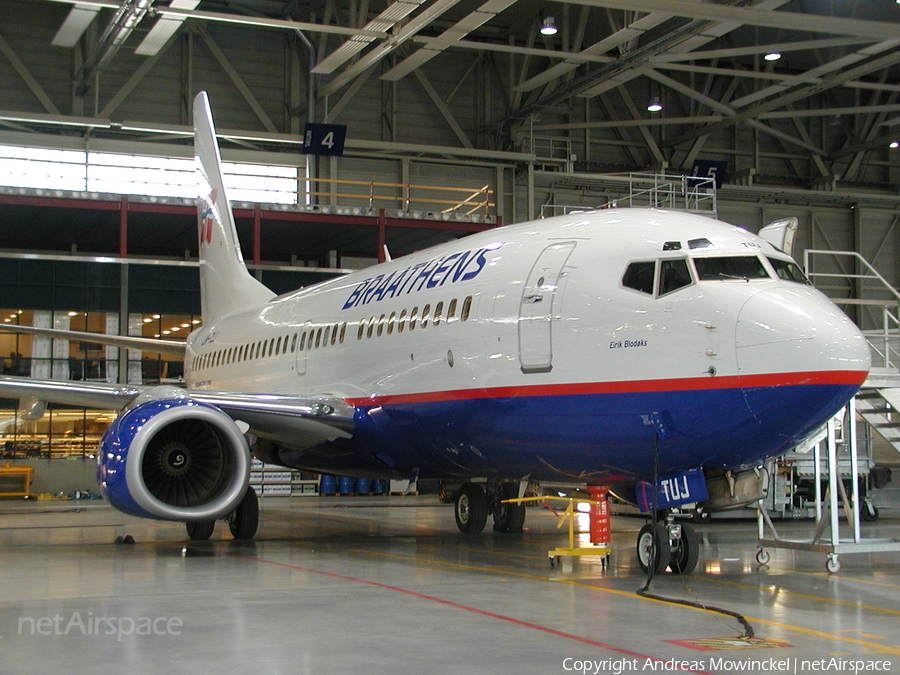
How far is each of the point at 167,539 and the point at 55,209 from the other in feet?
50.6

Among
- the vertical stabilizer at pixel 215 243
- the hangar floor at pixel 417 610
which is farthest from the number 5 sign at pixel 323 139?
the hangar floor at pixel 417 610

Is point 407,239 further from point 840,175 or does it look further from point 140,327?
point 840,175

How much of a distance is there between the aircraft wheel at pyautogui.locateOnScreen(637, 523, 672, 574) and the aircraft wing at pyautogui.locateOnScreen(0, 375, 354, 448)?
426 cm

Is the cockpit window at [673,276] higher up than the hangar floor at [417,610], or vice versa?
the cockpit window at [673,276]

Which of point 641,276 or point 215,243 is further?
point 215,243

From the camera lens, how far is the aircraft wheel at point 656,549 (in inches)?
369

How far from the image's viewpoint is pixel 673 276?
898 centimetres

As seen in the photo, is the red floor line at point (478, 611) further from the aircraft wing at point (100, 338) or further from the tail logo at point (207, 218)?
the tail logo at point (207, 218)

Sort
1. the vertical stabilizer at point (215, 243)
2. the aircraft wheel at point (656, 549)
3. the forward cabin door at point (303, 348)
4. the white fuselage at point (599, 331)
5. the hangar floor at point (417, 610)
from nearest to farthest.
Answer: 1. the hangar floor at point (417, 610)
2. the white fuselage at point (599, 331)
3. the aircraft wheel at point (656, 549)
4. the forward cabin door at point (303, 348)
5. the vertical stabilizer at point (215, 243)

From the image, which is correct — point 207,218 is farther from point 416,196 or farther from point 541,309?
point 416,196

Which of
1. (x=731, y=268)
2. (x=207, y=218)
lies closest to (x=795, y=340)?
(x=731, y=268)

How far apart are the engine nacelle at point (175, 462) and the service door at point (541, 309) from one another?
11.6ft

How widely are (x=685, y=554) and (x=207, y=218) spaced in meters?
14.4

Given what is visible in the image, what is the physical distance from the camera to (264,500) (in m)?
26.2
